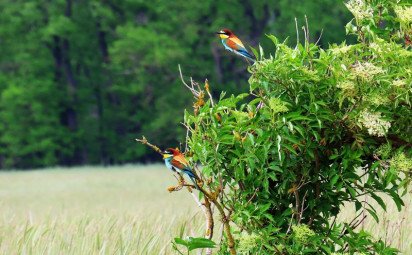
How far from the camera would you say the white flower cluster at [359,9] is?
4.09 meters

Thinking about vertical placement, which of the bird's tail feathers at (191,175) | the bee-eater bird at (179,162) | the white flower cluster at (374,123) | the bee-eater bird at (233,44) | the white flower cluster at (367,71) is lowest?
the bird's tail feathers at (191,175)

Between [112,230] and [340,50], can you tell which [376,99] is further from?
[112,230]

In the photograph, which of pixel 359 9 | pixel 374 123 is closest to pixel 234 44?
pixel 359 9

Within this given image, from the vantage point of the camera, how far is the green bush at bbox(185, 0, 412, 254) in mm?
3760

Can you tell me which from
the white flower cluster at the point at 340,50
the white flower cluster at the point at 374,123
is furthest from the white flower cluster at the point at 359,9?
the white flower cluster at the point at 374,123

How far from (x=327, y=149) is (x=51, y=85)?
109 feet

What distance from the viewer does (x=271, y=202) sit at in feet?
13.0

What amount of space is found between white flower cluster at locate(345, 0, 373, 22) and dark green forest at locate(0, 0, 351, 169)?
95.3 feet

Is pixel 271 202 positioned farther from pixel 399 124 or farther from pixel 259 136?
pixel 399 124

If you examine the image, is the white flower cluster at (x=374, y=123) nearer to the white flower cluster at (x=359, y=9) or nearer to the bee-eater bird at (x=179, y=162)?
the white flower cluster at (x=359, y=9)

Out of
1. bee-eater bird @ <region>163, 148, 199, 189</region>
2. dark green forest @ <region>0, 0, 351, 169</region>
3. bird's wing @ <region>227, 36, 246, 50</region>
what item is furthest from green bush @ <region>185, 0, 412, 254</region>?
dark green forest @ <region>0, 0, 351, 169</region>

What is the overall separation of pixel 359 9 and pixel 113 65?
33209 mm

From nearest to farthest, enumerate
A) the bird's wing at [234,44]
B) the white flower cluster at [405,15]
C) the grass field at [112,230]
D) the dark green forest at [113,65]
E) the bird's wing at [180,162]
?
the bird's wing at [180,162] < the white flower cluster at [405,15] < the bird's wing at [234,44] < the grass field at [112,230] < the dark green forest at [113,65]

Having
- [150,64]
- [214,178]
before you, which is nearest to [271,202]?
[214,178]
